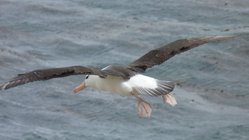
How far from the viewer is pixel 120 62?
601 inches

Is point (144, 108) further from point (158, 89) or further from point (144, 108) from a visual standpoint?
point (158, 89)

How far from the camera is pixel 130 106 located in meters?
13.8

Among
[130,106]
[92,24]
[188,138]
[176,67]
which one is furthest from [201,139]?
[92,24]

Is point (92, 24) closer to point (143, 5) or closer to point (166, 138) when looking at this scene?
point (143, 5)

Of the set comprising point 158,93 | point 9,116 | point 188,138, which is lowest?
point 158,93

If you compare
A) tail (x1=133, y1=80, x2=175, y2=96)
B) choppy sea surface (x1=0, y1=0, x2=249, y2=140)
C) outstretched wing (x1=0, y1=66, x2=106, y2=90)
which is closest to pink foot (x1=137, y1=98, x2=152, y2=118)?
tail (x1=133, y1=80, x2=175, y2=96)


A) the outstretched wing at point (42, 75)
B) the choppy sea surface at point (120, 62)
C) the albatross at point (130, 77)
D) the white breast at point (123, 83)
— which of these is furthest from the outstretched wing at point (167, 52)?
the choppy sea surface at point (120, 62)

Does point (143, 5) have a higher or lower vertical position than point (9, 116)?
higher

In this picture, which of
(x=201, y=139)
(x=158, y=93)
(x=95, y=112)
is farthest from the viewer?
(x=95, y=112)

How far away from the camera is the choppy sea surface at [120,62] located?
1307cm

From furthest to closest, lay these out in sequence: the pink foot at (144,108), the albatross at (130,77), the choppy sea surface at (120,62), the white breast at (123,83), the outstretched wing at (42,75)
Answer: the choppy sea surface at (120,62) → the pink foot at (144,108) → the white breast at (123,83) → the albatross at (130,77) → the outstretched wing at (42,75)

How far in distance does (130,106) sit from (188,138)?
142 centimetres

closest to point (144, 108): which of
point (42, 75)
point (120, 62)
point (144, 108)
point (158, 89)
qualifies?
point (144, 108)

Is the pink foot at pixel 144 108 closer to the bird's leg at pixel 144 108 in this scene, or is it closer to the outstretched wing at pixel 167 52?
the bird's leg at pixel 144 108
